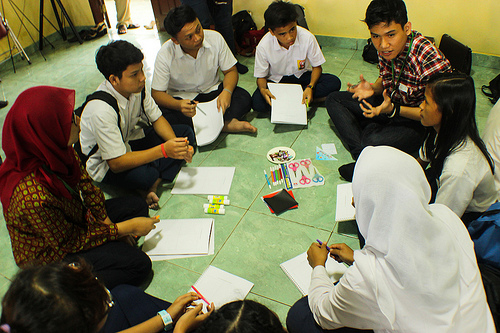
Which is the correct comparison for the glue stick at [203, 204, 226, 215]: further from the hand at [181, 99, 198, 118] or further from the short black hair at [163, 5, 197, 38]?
the short black hair at [163, 5, 197, 38]

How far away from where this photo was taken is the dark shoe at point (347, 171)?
85.2 inches

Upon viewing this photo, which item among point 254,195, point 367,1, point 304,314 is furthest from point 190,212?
point 367,1

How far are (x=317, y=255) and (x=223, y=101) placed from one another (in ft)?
4.96

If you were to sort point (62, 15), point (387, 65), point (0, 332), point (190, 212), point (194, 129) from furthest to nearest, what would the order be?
point (62, 15) → point (194, 129) → point (387, 65) → point (190, 212) → point (0, 332)

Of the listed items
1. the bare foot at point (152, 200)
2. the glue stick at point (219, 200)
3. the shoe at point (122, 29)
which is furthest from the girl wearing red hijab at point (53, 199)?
the shoe at point (122, 29)

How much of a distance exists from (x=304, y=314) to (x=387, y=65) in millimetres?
1700

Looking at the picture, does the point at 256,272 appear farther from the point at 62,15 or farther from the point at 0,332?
the point at 62,15

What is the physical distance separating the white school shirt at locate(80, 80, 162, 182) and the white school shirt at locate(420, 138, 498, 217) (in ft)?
5.47

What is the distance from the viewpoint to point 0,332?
2.53 feet

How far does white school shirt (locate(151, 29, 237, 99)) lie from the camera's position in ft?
8.49

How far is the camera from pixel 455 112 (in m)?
1.56

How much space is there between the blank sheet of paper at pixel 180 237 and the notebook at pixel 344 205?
0.71 m

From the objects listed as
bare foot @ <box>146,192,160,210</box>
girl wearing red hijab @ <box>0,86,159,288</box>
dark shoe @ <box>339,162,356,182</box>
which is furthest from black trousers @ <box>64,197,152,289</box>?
dark shoe @ <box>339,162,356,182</box>

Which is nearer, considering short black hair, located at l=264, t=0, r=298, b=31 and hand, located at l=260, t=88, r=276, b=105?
short black hair, located at l=264, t=0, r=298, b=31
